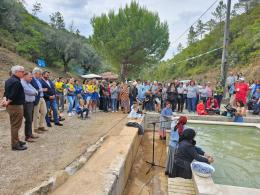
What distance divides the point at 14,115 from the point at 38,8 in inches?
2091

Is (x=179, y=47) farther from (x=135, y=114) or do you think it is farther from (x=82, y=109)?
(x=82, y=109)

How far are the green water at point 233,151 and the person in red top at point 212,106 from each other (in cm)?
226

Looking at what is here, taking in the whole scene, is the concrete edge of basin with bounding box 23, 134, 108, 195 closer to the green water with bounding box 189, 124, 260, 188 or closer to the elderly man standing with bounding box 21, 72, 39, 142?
the elderly man standing with bounding box 21, 72, 39, 142

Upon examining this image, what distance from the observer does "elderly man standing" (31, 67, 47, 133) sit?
20.5 ft

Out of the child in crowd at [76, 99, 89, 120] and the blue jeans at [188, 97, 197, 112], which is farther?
the blue jeans at [188, 97, 197, 112]

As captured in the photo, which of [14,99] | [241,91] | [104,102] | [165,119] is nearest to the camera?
[14,99]

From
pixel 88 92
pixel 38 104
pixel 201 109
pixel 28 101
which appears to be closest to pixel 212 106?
pixel 201 109

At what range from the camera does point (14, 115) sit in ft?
Answer: 15.9

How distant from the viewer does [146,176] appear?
6.64 m

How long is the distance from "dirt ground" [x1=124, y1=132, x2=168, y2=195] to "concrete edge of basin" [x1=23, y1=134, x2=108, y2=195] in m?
1.30

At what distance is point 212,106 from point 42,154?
8.82 m

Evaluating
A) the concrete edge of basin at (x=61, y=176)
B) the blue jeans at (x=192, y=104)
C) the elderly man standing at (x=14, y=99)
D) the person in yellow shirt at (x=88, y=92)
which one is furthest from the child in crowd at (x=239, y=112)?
the elderly man standing at (x=14, y=99)

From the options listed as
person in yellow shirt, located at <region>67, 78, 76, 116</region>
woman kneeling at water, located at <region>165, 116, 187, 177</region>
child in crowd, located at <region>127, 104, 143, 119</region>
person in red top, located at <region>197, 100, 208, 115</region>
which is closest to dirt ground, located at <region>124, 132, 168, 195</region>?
woman kneeling at water, located at <region>165, 116, 187, 177</region>

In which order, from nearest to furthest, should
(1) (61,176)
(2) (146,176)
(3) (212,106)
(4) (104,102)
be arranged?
(1) (61,176) → (2) (146,176) → (3) (212,106) → (4) (104,102)
